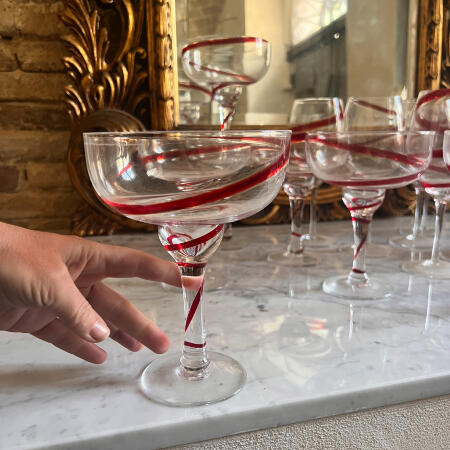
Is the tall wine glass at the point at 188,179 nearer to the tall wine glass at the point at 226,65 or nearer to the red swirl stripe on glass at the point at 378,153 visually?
the red swirl stripe on glass at the point at 378,153

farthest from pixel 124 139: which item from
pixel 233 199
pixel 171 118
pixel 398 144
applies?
pixel 171 118

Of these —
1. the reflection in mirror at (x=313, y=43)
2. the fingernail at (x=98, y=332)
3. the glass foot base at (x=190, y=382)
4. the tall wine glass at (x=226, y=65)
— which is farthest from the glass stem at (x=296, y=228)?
the fingernail at (x=98, y=332)

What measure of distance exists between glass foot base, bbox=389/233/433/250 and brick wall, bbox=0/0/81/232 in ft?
2.53

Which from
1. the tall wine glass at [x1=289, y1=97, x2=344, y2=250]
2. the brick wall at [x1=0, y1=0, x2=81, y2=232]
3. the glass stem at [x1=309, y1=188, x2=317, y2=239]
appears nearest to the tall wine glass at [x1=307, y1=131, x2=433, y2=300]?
the tall wine glass at [x1=289, y1=97, x2=344, y2=250]

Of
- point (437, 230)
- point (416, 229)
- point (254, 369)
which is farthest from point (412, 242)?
point (254, 369)

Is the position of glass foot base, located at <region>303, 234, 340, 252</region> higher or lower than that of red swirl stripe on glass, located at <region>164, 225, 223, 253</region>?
lower

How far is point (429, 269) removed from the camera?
836mm

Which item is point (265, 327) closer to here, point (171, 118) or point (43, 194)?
point (171, 118)

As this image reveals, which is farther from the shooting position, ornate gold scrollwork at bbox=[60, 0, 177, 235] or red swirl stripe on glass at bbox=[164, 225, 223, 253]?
ornate gold scrollwork at bbox=[60, 0, 177, 235]

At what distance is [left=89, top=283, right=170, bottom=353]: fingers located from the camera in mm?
497

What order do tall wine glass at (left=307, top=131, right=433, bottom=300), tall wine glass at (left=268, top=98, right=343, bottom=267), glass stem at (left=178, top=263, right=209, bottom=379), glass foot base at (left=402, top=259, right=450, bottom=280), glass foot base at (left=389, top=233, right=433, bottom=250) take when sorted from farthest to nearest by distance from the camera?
glass foot base at (left=389, top=233, right=433, bottom=250) → tall wine glass at (left=268, top=98, right=343, bottom=267) → glass foot base at (left=402, top=259, right=450, bottom=280) → tall wine glass at (left=307, top=131, right=433, bottom=300) → glass stem at (left=178, top=263, right=209, bottom=379)

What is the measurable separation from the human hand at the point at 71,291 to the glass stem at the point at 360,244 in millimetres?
359

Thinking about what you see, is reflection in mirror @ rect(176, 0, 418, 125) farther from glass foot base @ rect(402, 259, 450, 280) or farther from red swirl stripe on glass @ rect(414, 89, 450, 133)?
glass foot base @ rect(402, 259, 450, 280)

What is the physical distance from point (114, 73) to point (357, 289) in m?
0.69
